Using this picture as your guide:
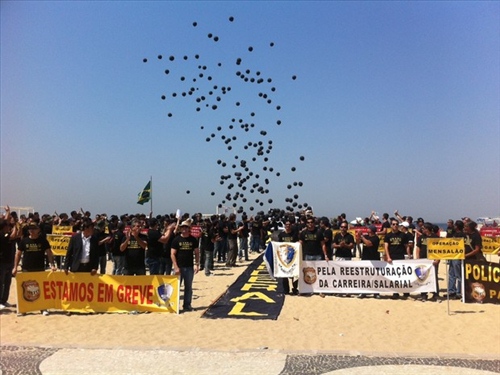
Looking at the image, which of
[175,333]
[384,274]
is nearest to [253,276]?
Result: [384,274]

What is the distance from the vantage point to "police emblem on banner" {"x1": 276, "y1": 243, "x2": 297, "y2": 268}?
465 inches

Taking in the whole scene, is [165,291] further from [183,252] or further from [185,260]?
[183,252]

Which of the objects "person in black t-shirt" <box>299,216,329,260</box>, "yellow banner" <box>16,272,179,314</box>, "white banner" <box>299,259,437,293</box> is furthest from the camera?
"person in black t-shirt" <box>299,216,329,260</box>

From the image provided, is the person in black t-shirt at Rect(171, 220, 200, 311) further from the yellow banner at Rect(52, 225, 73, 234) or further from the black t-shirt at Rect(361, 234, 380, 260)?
the yellow banner at Rect(52, 225, 73, 234)

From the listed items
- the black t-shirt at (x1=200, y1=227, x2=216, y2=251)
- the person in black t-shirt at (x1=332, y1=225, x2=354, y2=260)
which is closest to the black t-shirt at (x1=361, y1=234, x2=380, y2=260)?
the person in black t-shirt at (x1=332, y1=225, x2=354, y2=260)

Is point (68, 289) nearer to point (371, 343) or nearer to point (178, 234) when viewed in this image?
point (178, 234)

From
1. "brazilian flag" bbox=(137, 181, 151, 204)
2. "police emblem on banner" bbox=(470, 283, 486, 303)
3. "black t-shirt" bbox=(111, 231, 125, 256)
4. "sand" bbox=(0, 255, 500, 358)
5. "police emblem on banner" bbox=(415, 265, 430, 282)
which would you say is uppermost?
"brazilian flag" bbox=(137, 181, 151, 204)

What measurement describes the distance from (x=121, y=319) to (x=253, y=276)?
22.2 ft

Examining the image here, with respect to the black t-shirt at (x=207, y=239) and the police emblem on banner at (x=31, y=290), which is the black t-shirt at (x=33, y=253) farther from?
the black t-shirt at (x=207, y=239)

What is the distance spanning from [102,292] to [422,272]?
7.81 m

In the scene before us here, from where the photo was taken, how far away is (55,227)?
15.6m

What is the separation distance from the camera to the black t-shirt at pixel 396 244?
1176cm

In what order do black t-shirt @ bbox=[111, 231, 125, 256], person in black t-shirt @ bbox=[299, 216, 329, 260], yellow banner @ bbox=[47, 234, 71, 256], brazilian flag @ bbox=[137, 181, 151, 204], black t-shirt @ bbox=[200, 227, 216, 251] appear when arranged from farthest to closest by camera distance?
brazilian flag @ bbox=[137, 181, 151, 204], black t-shirt @ bbox=[200, 227, 216, 251], person in black t-shirt @ bbox=[299, 216, 329, 260], yellow banner @ bbox=[47, 234, 71, 256], black t-shirt @ bbox=[111, 231, 125, 256]

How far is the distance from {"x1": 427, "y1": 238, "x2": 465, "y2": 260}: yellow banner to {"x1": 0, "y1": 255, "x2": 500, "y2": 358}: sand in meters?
1.22
